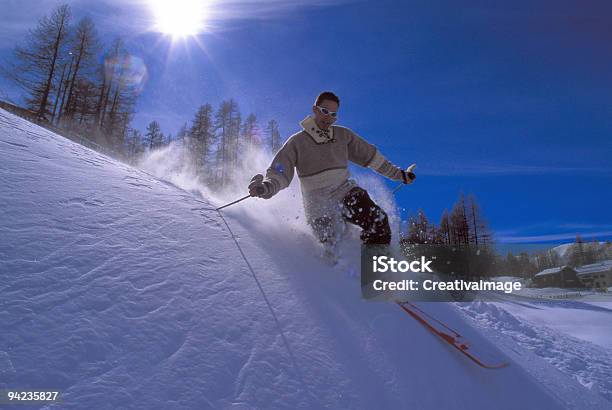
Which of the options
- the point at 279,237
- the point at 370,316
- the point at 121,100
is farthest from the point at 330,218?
the point at 121,100

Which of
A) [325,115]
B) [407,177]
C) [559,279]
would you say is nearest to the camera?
[325,115]

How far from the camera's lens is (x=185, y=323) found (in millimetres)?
1478

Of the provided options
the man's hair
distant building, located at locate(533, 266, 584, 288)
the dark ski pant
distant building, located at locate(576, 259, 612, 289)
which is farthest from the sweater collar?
distant building, located at locate(576, 259, 612, 289)

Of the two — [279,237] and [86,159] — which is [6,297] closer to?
[279,237]

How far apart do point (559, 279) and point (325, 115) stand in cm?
4894

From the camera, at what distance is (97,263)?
169cm

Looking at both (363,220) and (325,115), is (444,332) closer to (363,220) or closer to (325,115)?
(363,220)

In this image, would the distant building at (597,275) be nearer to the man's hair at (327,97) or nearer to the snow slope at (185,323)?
the snow slope at (185,323)

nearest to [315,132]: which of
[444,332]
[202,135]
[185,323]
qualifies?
[444,332]

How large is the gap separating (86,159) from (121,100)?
25.4 metres

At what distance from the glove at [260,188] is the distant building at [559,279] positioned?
157ft

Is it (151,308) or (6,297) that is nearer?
(6,297)

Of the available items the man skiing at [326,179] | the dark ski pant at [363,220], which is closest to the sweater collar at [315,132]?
the man skiing at [326,179]

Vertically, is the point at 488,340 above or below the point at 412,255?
below
